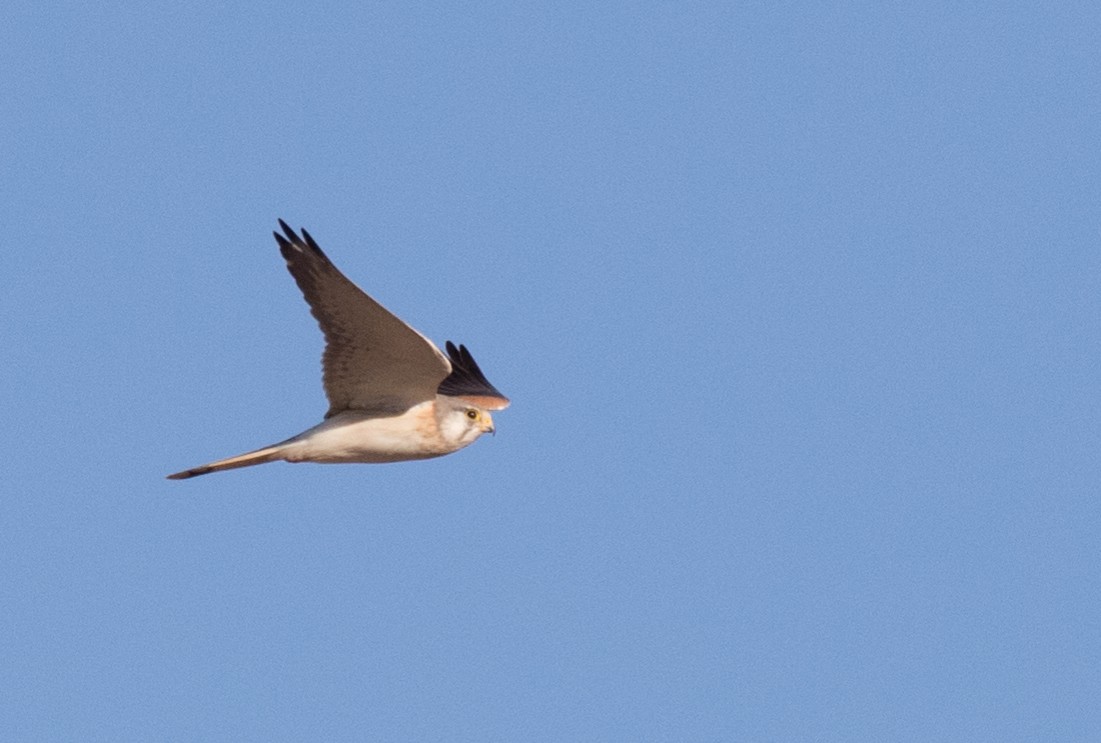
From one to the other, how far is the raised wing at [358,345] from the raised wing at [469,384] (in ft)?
4.83

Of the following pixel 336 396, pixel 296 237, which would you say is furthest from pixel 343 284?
pixel 336 396

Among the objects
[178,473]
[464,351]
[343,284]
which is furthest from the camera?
[464,351]

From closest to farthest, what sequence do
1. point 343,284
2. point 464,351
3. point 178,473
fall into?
point 343,284 < point 178,473 < point 464,351

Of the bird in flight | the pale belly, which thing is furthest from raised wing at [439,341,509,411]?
the pale belly

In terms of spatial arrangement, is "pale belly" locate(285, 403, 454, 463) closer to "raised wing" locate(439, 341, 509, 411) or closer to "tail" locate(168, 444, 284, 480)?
"tail" locate(168, 444, 284, 480)

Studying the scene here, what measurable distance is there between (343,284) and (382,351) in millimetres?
804

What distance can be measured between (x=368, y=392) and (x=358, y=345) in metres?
0.58

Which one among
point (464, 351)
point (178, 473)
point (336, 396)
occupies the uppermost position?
point (464, 351)

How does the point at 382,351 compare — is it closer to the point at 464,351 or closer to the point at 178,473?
the point at 178,473

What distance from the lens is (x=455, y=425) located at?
11.7m

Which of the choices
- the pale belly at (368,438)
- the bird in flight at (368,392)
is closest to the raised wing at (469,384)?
the bird in flight at (368,392)

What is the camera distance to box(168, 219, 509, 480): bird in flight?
416 inches

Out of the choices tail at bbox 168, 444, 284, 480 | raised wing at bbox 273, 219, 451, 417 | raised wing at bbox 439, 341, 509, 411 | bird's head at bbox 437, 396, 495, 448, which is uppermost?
→ raised wing at bbox 439, 341, 509, 411

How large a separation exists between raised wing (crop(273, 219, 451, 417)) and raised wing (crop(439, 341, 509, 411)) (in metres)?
1.47
